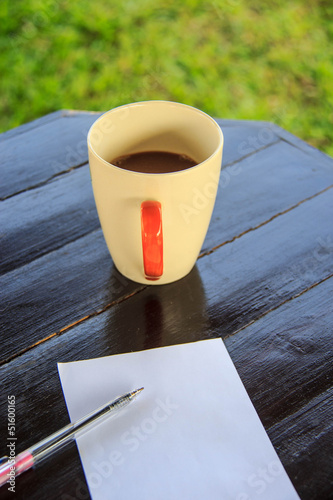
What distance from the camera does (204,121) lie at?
62 centimetres

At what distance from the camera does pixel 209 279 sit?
2.20 feet

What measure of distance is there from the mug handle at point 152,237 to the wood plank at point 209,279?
70mm

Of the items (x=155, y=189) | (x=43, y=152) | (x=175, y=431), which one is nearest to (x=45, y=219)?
(x=43, y=152)

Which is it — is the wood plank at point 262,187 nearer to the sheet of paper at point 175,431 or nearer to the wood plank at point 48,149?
the wood plank at point 48,149

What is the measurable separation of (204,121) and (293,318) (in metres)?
0.26

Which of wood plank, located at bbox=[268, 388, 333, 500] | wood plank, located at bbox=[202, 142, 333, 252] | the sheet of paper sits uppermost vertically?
wood plank, located at bbox=[202, 142, 333, 252]

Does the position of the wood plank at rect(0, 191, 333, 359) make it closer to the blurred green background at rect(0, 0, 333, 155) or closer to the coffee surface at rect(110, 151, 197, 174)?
the coffee surface at rect(110, 151, 197, 174)

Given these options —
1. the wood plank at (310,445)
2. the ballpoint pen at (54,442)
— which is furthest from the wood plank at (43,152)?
the wood plank at (310,445)

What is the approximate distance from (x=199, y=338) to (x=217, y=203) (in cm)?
25

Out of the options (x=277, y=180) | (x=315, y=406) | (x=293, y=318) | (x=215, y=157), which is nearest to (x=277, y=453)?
(x=315, y=406)

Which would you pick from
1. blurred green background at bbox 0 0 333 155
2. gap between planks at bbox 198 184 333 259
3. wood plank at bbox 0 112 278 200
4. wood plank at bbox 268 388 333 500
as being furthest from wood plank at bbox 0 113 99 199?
blurred green background at bbox 0 0 333 155

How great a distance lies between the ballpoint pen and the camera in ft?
1.57

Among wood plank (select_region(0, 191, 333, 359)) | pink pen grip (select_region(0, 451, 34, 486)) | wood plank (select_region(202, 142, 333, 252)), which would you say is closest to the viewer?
pink pen grip (select_region(0, 451, 34, 486))

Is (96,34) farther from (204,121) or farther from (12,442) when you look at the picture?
(12,442)
